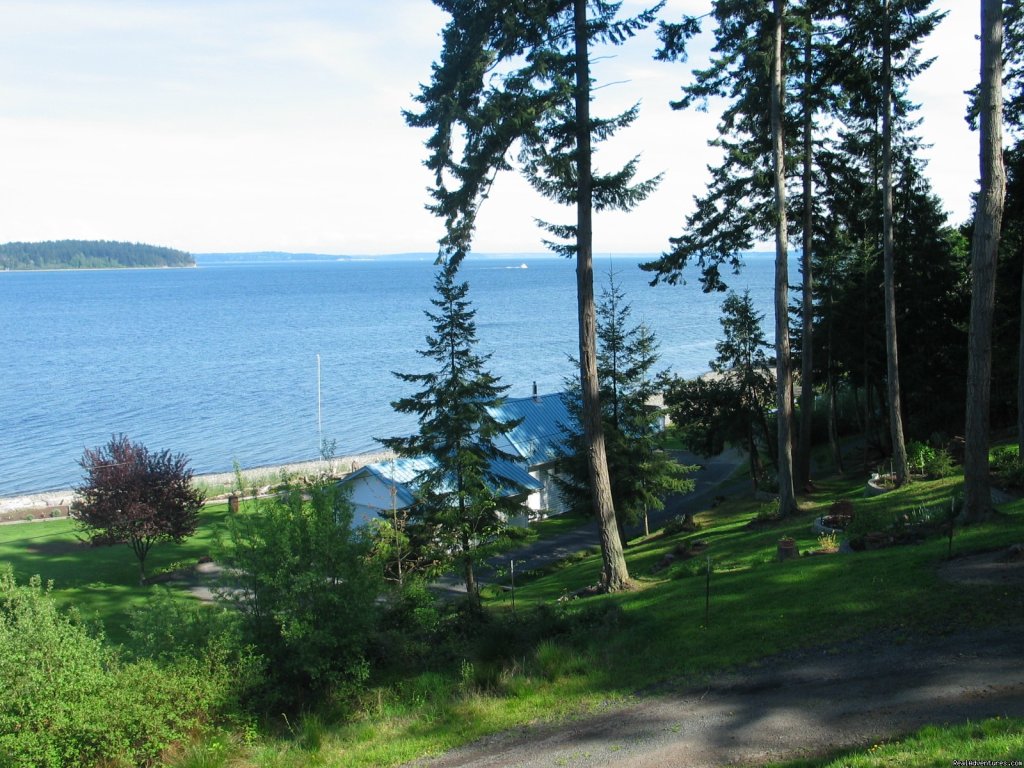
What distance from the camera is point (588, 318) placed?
53.7 feet

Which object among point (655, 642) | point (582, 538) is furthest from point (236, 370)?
point (655, 642)

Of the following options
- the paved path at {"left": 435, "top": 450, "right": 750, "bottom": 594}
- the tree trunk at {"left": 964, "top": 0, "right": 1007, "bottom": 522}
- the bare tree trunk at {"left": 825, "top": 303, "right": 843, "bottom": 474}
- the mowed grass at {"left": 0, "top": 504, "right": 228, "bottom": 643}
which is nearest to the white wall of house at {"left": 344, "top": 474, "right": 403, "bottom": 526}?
the mowed grass at {"left": 0, "top": 504, "right": 228, "bottom": 643}

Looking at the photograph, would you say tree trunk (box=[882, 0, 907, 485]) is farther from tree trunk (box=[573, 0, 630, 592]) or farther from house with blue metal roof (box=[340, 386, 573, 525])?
house with blue metal roof (box=[340, 386, 573, 525])

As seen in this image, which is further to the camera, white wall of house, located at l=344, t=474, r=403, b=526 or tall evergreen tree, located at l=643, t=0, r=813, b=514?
white wall of house, located at l=344, t=474, r=403, b=526

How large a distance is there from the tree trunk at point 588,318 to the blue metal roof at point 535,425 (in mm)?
21358

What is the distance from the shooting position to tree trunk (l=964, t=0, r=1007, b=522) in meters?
14.0

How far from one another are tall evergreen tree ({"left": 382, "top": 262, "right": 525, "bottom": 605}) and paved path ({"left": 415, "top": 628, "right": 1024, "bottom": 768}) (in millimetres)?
11907

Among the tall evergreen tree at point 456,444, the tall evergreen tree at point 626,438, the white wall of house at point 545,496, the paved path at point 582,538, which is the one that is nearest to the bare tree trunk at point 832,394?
the paved path at point 582,538

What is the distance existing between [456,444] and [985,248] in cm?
1370

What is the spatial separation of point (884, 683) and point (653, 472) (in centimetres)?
1677

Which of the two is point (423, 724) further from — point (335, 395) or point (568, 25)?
point (335, 395)

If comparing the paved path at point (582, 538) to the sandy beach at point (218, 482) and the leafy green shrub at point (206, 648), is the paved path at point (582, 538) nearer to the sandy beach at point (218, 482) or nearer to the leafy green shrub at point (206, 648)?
the leafy green shrub at point (206, 648)

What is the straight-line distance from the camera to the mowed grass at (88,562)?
2660 cm

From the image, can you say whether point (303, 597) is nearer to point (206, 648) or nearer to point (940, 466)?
point (206, 648)
